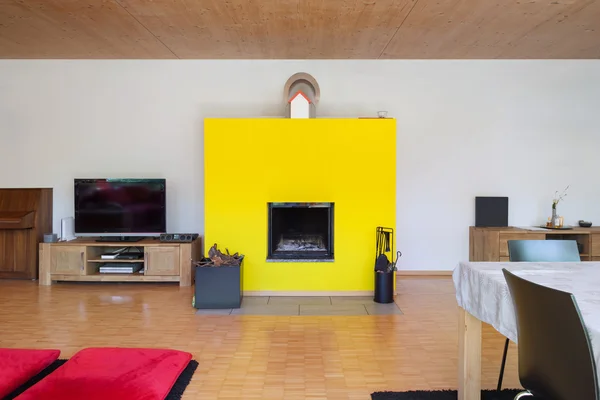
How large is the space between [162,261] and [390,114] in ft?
11.2

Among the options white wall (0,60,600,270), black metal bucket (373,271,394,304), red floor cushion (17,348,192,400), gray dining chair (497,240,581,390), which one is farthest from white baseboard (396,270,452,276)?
red floor cushion (17,348,192,400)

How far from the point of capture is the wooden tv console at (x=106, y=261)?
4.99m

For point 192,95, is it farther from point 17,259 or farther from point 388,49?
point 17,259

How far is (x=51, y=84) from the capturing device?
18.1ft

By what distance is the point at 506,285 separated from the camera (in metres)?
1.83

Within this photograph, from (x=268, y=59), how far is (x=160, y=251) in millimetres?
2768

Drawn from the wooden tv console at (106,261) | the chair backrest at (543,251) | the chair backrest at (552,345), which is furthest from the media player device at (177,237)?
the chair backrest at (552,345)

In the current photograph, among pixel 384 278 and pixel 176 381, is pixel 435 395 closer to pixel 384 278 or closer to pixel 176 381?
pixel 176 381

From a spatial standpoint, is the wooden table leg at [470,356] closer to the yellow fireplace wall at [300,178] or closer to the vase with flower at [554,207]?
the yellow fireplace wall at [300,178]

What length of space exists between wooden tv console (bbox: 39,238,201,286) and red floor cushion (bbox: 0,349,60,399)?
6.84ft

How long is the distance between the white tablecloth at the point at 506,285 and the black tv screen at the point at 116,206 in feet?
13.1

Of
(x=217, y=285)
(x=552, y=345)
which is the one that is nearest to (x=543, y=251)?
(x=552, y=345)

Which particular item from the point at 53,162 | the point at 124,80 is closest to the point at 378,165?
the point at 124,80

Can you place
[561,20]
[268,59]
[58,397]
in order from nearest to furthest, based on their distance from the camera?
[58,397], [561,20], [268,59]
